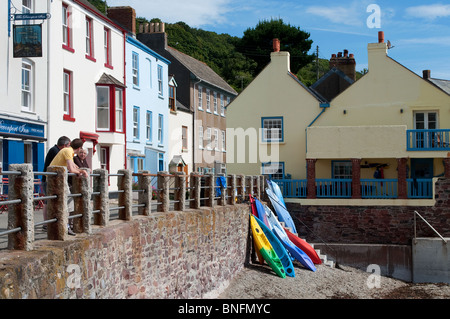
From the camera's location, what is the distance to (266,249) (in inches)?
750

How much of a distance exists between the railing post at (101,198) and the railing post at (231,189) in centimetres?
945

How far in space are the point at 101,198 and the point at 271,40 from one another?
50106 millimetres

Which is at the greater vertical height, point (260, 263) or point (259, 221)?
point (259, 221)

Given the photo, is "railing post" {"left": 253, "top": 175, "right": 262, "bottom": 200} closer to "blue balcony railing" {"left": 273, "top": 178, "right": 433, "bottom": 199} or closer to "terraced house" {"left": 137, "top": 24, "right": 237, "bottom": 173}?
"blue balcony railing" {"left": 273, "top": 178, "right": 433, "bottom": 199}

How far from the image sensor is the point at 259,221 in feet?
66.1

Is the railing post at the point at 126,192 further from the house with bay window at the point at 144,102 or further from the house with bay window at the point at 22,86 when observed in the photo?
the house with bay window at the point at 144,102

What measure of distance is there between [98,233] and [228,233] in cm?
812

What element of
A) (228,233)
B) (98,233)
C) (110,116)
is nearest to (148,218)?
(98,233)

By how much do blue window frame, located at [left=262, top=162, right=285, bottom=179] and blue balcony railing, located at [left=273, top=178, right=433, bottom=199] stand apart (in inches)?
74.2

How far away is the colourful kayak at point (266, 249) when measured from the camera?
1833cm

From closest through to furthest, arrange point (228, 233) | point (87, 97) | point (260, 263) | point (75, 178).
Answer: point (75, 178), point (228, 233), point (260, 263), point (87, 97)

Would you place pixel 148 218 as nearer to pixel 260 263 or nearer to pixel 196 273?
pixel 196 273

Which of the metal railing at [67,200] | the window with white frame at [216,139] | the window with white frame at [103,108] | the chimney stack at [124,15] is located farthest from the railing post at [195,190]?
the window with white frame at [216,139]

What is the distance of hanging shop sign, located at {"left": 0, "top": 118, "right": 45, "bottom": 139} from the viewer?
19.7 metres
